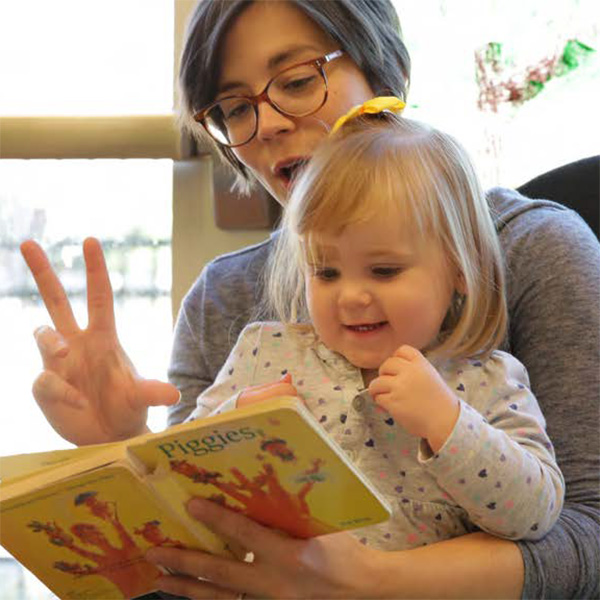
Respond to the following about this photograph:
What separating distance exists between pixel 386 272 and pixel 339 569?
35 centimetres

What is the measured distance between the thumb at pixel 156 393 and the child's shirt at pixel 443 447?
73 mm

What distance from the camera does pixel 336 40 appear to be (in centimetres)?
140

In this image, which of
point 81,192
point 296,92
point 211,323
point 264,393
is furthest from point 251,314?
point 81,192

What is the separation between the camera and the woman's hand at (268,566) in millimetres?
994

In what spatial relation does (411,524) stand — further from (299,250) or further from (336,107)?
(336,107)

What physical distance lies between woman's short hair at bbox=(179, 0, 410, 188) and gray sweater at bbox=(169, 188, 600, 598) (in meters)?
0.26

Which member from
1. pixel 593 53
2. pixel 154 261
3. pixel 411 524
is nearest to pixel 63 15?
pixel 154 261

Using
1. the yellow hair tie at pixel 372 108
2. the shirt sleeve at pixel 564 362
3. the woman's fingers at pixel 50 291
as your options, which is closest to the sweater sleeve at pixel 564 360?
the shirt sleeve at pixel 564 362

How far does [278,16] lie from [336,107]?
167 mm

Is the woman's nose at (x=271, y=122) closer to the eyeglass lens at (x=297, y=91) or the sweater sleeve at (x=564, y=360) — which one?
the eyeglass lens at (x=297, y=91)

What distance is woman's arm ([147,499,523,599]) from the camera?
1.01 meters

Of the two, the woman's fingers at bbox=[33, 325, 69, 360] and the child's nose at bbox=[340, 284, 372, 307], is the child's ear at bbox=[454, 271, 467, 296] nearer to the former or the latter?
the child's nose at bbox=[340, 284, 372, 307]

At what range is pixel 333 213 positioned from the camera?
1.12 meters

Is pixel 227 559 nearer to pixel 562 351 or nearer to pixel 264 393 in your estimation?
pixel 264 393
